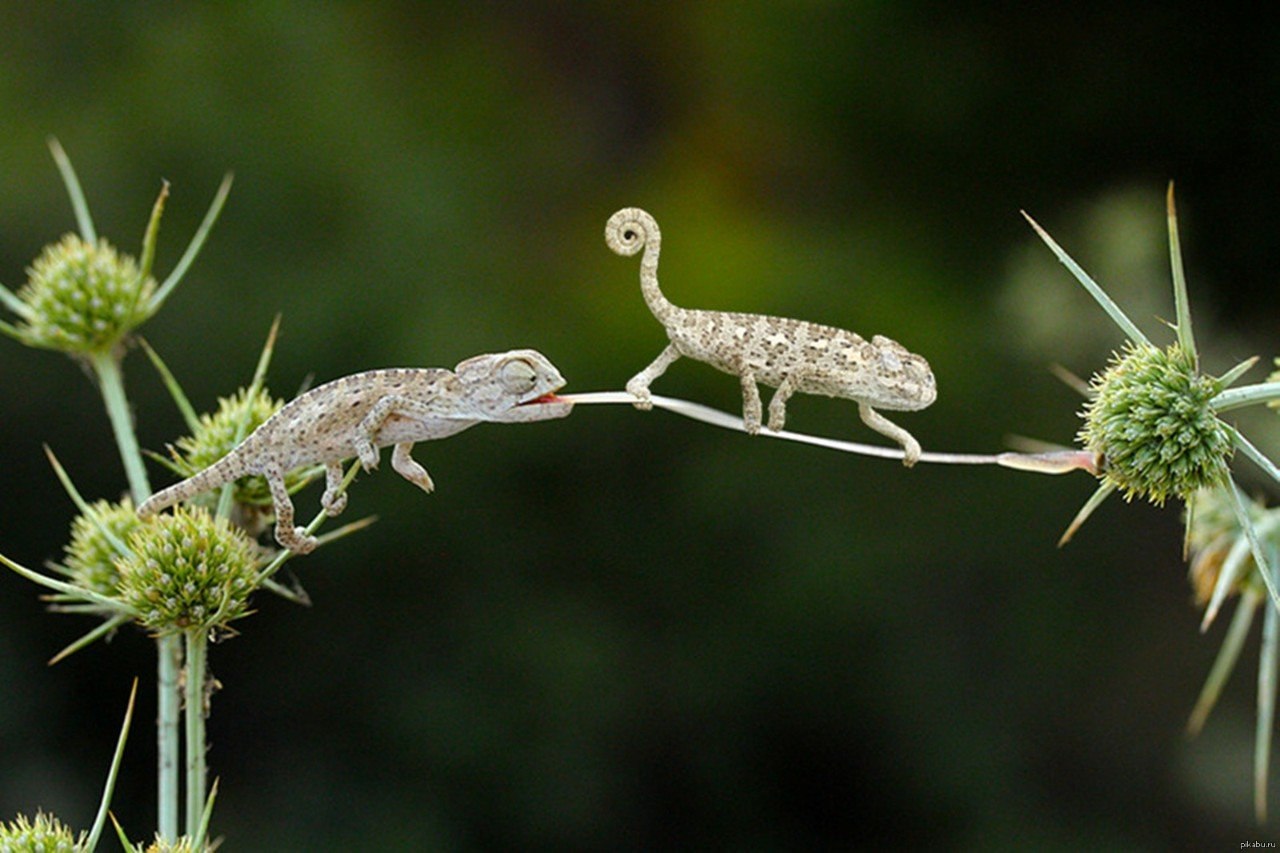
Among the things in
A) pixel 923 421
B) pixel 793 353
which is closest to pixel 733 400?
pixel 923 421

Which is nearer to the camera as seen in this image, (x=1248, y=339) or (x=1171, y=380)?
(x=1171, y=380)

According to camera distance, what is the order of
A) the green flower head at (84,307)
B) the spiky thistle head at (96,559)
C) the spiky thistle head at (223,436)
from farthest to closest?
the green flower head at (84,307), the spiky thistle head at (96,559), the spiky thistle head at (223,436)

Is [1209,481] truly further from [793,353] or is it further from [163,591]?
[163,591]

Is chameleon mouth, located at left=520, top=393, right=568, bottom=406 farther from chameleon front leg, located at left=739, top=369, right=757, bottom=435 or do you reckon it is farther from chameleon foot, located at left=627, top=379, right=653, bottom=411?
chameleon front leg, located at left=739, top=369, right=757, bottom=435

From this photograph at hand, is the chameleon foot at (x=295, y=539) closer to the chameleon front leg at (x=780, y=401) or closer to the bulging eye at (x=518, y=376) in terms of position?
the bulging eye at (x=518, y=376)

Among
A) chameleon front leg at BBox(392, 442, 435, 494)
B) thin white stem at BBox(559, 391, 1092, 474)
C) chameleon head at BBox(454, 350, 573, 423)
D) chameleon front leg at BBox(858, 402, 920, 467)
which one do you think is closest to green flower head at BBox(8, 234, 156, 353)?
chameleon front leg at BBox(392, 442, 435, 494)

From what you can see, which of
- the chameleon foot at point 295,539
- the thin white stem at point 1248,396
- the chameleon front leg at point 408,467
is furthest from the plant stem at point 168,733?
the thin white stem at point 1248,396
